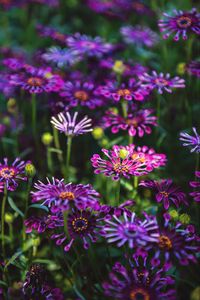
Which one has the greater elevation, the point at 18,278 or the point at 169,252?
the point at 169,252

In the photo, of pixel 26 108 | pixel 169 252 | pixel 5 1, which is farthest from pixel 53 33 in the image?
pixel 169 252

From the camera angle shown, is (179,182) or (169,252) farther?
(179,182)

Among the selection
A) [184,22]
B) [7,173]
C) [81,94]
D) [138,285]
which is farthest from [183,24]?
[138,285]

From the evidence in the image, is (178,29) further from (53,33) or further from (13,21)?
(13,21)

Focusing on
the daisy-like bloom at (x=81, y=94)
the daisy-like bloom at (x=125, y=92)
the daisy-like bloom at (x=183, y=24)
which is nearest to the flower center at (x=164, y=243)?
the daisy-like bloom at (x=125, y=92)

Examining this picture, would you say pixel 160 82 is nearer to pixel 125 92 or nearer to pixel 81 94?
pixel 125 92

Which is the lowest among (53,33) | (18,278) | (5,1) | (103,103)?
(18,278)

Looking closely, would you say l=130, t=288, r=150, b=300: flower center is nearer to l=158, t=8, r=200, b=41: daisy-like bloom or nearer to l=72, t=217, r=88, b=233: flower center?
l=72, t=217, r=88, b=233: flower center

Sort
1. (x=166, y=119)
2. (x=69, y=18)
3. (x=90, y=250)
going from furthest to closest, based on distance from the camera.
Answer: (x=69, y=18), (x=166, y=119), (x=90, y=250)
